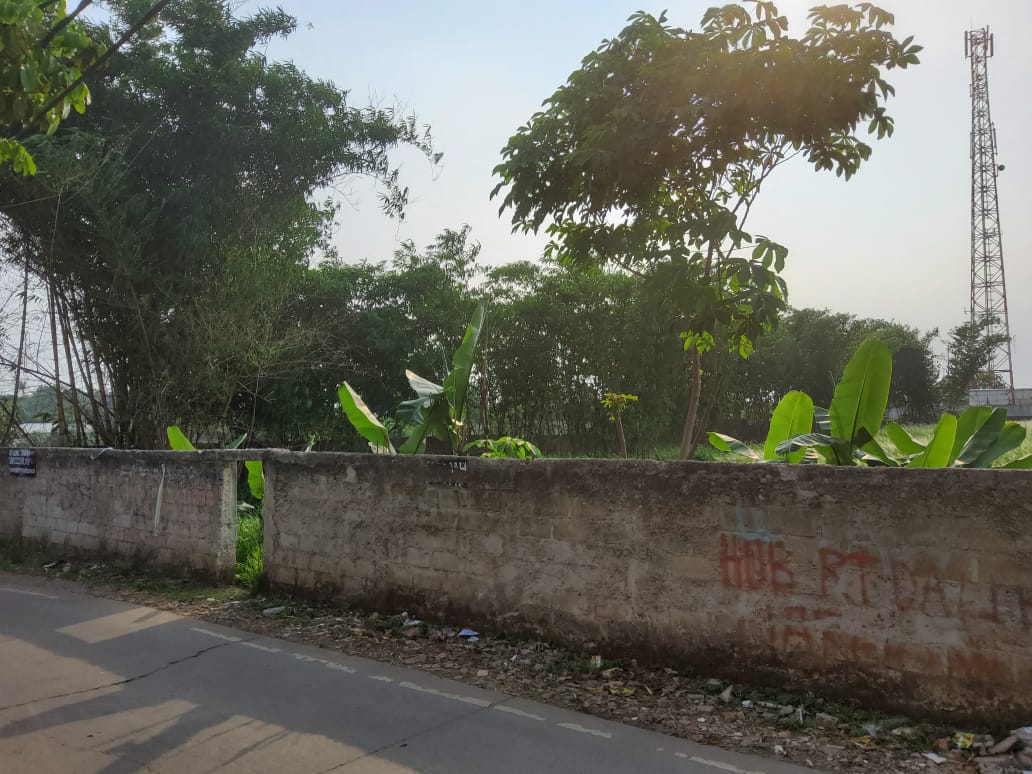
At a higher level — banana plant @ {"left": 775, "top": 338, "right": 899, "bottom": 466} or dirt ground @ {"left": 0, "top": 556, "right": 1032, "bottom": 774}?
banana plant @ {"left": 775, "top": 338, "right": 899, "bottom": 466}

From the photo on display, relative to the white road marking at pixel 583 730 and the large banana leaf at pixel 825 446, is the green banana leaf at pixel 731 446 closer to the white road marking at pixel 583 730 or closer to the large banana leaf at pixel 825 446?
the large banana leaf at pixel 825 446

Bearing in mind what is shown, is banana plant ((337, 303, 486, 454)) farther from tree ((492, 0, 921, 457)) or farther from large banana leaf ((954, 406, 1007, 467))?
large banana leaf ((954, 406, 1007, 467))

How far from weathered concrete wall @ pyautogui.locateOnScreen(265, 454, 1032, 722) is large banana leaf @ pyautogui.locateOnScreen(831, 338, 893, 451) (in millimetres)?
1155

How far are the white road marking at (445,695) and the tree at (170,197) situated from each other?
309 inches

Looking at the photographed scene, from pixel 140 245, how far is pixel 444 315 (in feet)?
22.8

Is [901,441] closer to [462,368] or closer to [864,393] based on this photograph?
[864,393]

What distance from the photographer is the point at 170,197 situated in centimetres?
1084

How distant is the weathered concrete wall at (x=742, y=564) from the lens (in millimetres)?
3830

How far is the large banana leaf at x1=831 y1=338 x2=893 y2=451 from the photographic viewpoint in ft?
17.0

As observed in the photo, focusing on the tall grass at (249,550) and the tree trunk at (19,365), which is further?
the tree trunk at (19,365)

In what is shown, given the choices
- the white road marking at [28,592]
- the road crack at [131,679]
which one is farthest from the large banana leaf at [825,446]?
the white road marking at [28,592]

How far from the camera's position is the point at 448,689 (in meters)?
4.65

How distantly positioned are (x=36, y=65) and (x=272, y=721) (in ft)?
13.8

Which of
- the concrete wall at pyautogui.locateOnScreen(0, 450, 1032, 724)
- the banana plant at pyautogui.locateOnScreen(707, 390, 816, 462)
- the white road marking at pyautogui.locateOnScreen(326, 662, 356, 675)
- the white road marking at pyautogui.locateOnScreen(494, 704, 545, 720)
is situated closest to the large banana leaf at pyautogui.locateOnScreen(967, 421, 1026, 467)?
the banana plant at pyautogui.locateOnScreen(707, 390, 816, 462)
